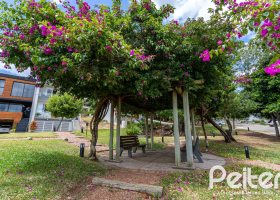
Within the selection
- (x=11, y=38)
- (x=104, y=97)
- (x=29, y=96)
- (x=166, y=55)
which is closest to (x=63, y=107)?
(x=29, y=96)

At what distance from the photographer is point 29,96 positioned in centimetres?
2658

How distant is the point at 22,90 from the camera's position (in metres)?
26.2

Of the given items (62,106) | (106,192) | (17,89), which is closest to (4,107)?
(17,89)

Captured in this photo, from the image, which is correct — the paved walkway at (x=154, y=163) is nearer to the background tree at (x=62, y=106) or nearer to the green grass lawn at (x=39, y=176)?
the green grass lawn at (x=39, y=176)

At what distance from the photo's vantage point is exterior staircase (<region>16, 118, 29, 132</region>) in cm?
2321

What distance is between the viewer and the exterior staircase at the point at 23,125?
23212mm

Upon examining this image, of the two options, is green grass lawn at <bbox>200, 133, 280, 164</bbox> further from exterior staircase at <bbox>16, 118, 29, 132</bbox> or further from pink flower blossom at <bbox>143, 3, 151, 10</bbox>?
exterior staircase at <bbox>16, 118, 29, 132</bbox>

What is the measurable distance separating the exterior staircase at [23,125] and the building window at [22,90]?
3.85m

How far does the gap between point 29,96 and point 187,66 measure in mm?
28096

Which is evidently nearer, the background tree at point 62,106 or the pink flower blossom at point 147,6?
the pink flower blossom at point 147,6

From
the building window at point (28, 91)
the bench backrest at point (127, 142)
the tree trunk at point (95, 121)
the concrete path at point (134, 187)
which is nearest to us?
the concrete path at point (134, 187)

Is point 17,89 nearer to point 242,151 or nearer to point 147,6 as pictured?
point 147,6


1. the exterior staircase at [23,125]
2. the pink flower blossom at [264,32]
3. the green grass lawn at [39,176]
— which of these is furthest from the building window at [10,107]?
the pink flower blossom at [264,32]

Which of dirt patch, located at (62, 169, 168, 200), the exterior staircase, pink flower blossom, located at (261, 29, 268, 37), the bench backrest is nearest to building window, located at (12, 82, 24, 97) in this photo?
the exterior staircase
